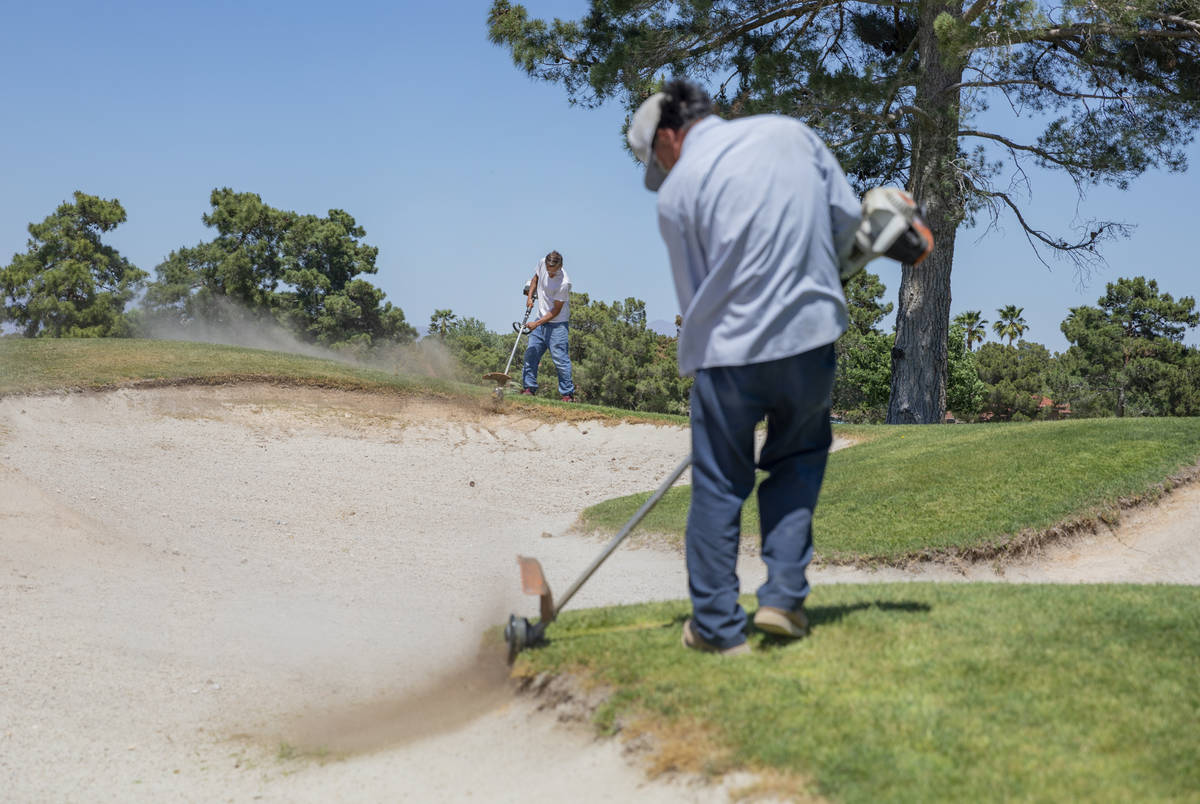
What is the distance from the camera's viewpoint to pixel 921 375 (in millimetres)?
19266

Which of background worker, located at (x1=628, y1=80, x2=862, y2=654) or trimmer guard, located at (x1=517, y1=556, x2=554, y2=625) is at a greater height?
background worker, located at (x1=628, y1=80, x2=862, y2=654)

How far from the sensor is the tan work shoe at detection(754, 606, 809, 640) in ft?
13.5

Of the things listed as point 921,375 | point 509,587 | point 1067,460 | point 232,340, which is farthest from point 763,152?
point 232,340

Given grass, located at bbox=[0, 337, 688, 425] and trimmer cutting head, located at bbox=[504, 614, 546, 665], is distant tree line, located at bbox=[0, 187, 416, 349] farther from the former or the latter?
trimmer cutting head, located at bbox=[504, 614, 546, 665]

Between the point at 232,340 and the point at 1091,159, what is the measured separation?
44.0 metres

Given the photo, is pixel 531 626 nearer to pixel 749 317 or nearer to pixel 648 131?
pixel 749 317

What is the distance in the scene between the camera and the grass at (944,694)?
311cm

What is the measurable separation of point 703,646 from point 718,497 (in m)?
0.69

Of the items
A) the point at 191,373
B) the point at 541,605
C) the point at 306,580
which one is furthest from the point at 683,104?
the point at 191,373

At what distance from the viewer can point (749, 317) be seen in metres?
3.90

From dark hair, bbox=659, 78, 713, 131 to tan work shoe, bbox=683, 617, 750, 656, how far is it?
2.22 m

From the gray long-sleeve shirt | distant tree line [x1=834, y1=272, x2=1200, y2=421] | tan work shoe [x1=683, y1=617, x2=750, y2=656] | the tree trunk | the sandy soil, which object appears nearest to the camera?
the gray long-sleeve shirt

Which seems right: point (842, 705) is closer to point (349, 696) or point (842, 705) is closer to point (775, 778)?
point (775, 778)

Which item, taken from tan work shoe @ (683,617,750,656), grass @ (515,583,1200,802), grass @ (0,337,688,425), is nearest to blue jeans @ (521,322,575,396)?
grass @ (0,337,688,425)
